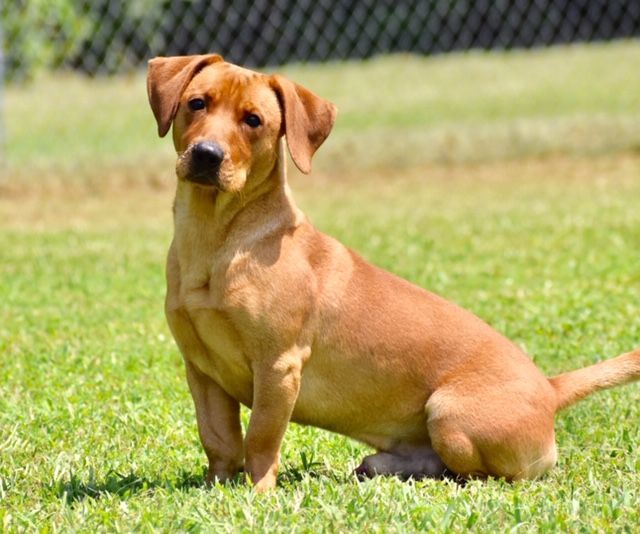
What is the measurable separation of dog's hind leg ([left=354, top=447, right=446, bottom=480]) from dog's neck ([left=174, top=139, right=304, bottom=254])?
80cm

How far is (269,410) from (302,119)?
88 centimetres

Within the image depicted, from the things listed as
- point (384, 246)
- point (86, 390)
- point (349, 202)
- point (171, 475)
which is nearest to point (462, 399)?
point (171, 475)

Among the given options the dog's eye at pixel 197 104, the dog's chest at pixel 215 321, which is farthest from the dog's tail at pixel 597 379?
the dog's eye at pixel 197 104

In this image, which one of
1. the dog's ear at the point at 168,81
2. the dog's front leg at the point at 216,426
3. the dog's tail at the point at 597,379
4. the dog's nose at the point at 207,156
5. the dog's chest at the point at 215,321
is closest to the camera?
the dog's nose at the point at 207,156

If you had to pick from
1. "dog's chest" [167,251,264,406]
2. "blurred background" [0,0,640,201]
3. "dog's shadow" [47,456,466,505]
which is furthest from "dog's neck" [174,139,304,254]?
"blurred background" [0,0,640,201]

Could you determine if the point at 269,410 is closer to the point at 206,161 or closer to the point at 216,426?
the point at 216,426

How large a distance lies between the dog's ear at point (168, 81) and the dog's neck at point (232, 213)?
0.21 metres

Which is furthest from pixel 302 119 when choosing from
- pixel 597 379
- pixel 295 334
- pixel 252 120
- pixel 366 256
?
pixel 366 256

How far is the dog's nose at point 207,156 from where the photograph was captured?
12.7 feet

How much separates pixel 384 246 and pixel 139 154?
3344mm

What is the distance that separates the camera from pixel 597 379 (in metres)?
4.36

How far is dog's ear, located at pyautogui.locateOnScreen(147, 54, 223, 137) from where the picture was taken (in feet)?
13.4

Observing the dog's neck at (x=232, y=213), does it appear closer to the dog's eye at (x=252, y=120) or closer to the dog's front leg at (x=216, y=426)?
the dog's eye at (x=252, y=120)

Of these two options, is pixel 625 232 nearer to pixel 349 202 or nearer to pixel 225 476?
pixel 349 202
